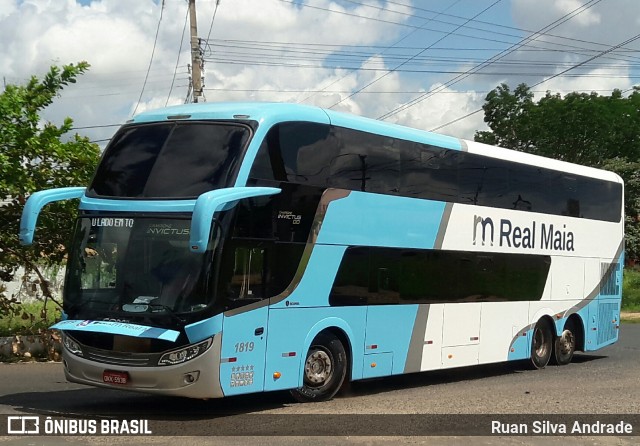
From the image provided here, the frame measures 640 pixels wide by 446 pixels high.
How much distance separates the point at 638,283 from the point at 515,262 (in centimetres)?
3399

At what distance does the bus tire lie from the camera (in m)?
18.4

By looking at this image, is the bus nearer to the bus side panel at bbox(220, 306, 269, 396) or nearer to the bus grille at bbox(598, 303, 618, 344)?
the bus side panel at bbox(220, 306, 269, 396)

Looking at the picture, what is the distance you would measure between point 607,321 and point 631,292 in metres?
27.2

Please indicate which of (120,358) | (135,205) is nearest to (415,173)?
(135,205)

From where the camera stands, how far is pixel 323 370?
40.2ft

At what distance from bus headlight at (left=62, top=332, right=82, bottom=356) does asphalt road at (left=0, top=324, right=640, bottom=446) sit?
0.72m

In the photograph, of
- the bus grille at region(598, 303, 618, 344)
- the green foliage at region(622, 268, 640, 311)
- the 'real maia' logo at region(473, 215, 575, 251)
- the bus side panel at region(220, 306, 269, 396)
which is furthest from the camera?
the green foliage at region(622, 268, 640, 311)

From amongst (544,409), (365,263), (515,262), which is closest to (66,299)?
(365,263)

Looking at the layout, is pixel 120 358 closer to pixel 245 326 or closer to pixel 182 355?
pixel 182 355

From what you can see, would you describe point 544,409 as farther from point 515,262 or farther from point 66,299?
point 66,299

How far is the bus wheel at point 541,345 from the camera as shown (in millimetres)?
17703

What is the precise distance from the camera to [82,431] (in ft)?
31.4

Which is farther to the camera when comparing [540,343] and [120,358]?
[540,343]

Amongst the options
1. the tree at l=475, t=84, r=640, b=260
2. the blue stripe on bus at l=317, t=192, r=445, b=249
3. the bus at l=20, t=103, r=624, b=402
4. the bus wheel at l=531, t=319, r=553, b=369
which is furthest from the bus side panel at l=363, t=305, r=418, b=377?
the tree at l=475, t=84, r=640, b=260
